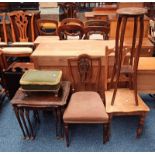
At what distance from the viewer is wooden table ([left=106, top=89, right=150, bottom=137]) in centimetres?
201

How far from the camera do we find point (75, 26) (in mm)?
2977

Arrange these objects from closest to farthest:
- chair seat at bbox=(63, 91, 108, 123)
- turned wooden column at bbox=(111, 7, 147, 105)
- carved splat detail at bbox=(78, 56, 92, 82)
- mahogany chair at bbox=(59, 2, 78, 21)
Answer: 1. turned wooden column at bbox=(111, 7, 147, 105)
2. chair seat at bbox=(63, 91, 108, 123)
3. carved splat detail at bbox=(78, 56, 92, 82)
4. mahogany chair at bbox=(59, 2, 78, 21)

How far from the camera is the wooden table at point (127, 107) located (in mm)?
2012

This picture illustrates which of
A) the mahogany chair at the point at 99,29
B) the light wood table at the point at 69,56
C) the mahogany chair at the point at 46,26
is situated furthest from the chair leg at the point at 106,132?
the mahogany chair at the point at 46,26

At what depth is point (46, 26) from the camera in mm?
3760

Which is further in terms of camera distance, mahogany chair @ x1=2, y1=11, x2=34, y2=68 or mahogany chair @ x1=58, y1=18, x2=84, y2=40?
mahogany chair @ x1=2, y1=11, x2=34, y2=68

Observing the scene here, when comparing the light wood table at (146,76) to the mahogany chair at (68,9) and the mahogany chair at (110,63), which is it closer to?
the mahogany chair at (110,63)

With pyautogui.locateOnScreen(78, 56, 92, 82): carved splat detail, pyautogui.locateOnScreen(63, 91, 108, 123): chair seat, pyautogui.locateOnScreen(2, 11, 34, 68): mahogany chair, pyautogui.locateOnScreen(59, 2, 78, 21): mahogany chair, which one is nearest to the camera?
pyautogui.locateOnScreen(63, 91, 108, 123): chair seat

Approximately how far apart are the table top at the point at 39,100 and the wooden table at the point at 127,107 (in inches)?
17.4

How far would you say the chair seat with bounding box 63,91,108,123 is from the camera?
6.26 ft

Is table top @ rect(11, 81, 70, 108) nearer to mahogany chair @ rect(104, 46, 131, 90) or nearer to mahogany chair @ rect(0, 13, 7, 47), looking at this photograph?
mahogany chair @ rect(104, 46, 131, 90)

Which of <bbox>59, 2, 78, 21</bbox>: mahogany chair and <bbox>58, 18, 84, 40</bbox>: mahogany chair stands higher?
<bbox>59, 2, 78, 21</bbox>: mahogany chair

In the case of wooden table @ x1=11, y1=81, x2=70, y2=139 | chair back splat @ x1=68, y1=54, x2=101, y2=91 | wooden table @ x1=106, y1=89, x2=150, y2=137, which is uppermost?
chair back splat @ x1=68, y1=54, x2=101, y2=91

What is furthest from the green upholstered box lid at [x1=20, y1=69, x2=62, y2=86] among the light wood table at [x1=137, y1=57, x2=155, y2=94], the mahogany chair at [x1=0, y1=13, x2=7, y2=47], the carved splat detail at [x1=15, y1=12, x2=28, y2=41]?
the carved splat detail at [x1=15, y1=12, x2=28, y2=41]
